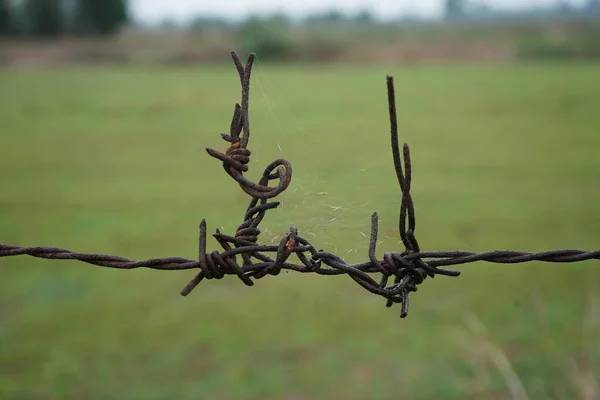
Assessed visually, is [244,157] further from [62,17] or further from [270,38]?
[62,17]

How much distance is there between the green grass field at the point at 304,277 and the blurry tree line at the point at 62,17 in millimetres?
27262

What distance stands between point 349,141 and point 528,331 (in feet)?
28.6

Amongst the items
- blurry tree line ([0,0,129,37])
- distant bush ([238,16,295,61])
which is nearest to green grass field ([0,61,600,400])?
distant bush ([238,16,295,61])

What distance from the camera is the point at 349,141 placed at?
13.3 metres

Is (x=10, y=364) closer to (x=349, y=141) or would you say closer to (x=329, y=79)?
(x=349, y=141)

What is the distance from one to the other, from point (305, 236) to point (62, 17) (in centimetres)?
4509

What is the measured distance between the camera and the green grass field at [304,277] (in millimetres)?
3994

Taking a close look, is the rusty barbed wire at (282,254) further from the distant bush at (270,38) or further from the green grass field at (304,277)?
the distant bush at (270,38)

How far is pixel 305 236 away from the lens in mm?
1125

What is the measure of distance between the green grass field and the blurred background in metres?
0.02

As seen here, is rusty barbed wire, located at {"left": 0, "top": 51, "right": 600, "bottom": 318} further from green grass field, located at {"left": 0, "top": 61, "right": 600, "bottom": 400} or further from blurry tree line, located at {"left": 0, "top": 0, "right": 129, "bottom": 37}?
blurry tree line, located at {"left": 0, "top": 0, "right": 129, "bottom": 37}

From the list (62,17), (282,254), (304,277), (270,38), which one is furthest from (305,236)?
(62,17)

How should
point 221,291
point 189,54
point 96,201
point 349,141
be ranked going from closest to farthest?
point 221,291, point 96,201, point 349,141, point 189,54

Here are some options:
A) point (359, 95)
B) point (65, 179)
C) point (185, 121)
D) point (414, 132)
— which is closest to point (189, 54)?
point (359, 95)
